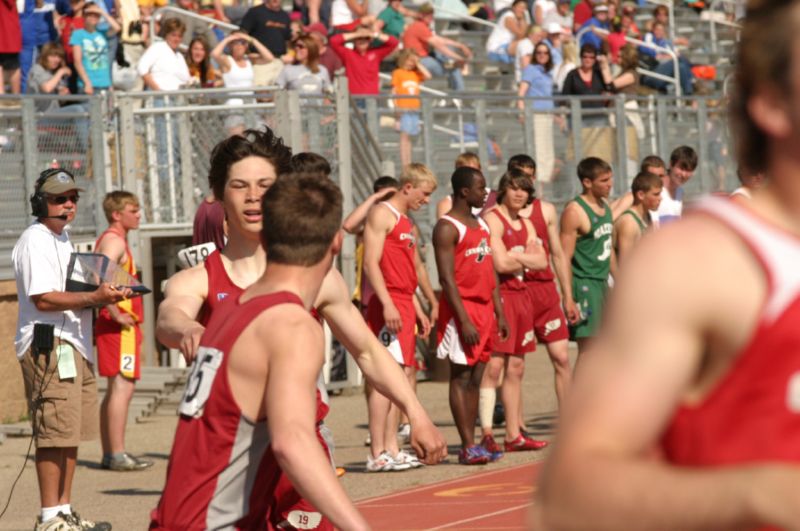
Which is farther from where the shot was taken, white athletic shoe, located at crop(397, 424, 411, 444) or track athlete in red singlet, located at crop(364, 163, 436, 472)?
white athletic shoe, located at crop(397, 424, 411, 444)

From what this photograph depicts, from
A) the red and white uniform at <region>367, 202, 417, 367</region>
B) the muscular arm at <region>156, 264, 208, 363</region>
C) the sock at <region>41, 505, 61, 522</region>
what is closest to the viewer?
the muscular arm at <region>156, 264, 208, 363</region>

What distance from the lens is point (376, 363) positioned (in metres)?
5.31

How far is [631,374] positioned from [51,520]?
25.4 feet

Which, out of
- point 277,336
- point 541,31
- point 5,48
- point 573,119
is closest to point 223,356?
point 277,336

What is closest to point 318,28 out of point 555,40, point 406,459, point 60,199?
point 555,40

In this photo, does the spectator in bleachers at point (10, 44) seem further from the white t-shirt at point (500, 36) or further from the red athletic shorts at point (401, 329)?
the white t-shirt at point (500, 36)

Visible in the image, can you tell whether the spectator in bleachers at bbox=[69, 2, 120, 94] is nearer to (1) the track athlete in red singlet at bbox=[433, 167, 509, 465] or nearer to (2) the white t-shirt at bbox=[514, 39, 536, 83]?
(1) the track athlete in red singlet at bbox=[433, 167, 509, 465]

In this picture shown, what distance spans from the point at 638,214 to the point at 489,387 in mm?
2090

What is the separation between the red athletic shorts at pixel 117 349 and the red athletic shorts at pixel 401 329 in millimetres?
1850

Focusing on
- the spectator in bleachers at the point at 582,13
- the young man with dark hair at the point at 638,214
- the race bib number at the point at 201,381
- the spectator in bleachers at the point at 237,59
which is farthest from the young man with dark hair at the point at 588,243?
the spectator in bleachers at the point at 582,13

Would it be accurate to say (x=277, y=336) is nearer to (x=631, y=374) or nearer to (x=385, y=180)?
(x=631, y=374)

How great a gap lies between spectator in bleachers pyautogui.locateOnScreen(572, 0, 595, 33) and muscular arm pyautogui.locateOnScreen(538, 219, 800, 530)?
23.3 meters

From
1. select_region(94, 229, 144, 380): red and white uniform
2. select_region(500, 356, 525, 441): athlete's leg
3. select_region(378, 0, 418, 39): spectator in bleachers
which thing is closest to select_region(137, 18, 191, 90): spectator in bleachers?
select_region(378, 0, 418, 39): spectator in bleachers

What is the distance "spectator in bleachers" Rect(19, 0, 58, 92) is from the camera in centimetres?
1742
